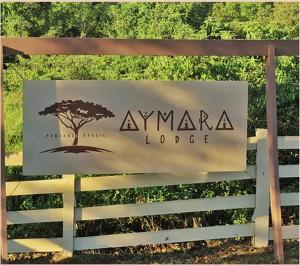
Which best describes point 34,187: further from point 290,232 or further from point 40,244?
point 290,232

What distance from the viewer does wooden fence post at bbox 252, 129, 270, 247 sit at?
5.40 m

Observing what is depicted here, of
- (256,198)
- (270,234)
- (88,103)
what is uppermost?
(88,103)

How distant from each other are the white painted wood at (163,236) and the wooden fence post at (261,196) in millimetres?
92

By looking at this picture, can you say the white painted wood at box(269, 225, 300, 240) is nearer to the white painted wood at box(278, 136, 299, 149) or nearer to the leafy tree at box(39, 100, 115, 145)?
the white painted wood at box(278, 136, 299, 149)

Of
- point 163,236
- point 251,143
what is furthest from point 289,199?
point 163,236

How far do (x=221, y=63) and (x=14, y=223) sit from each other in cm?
379

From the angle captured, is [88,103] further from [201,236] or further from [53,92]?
[201,236]

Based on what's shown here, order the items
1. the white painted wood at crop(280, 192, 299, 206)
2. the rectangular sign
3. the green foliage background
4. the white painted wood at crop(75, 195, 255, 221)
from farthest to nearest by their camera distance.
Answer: the green foliage background → the white painted wood at crop(280, 192, 299, 206) → the white painted wood at crop(75, 195, 255, 221) → the rectangular sign

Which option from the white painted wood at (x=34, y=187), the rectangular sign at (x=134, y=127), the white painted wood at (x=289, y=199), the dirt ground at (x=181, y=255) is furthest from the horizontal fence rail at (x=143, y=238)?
the rectangular sign at (x=134, y=127)

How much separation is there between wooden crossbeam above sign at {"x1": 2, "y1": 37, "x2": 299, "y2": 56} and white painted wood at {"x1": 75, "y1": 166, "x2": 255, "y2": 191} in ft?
4.15

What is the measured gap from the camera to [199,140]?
5.21 meters

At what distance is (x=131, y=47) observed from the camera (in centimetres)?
481

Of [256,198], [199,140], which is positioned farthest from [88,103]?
[256,198]

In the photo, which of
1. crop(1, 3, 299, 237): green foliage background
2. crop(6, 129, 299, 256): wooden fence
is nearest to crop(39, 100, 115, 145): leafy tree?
crop(6, 129, 299, 256): wooden fence
